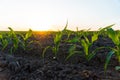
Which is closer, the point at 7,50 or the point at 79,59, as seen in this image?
the point at 79,59

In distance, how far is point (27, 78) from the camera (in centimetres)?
346

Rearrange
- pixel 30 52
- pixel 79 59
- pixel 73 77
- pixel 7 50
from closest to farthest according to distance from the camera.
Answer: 1. pixel 73 77
2. pixel 79 59
3. pixel 30 52
4. pixel 7 50

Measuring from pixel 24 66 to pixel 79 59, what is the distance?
→ 0.86 m

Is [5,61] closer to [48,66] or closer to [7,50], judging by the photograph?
[48,66]

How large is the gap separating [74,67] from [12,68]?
85cm

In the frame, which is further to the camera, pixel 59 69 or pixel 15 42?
pixel 15 42

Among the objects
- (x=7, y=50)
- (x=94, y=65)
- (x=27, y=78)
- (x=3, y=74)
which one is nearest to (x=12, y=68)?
(x=3, y=74)

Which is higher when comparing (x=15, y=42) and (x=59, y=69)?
(x=15, y=42)

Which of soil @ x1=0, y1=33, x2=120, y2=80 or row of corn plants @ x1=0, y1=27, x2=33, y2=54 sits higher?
row of corn plants @ x1=0, y1=27, x2=33, y2=54

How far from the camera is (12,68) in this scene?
12.8 feet

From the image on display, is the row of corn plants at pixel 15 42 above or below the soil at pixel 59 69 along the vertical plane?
above

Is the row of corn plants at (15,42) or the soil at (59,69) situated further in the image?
the row of corn plants at (15,42)

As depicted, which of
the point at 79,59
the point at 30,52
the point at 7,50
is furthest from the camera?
the point at 7,50

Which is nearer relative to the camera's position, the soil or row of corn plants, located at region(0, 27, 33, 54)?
the soil
